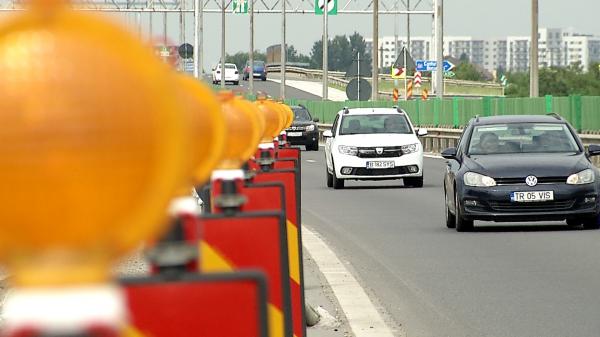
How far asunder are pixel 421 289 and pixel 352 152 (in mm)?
20172

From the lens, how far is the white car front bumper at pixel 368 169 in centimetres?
3338

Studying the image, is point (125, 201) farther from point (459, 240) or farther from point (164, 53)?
point (459, 240)

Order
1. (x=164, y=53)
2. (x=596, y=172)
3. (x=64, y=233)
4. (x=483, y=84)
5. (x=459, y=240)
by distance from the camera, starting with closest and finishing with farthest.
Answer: (x=64, y=233) → (x=164, y=53) → (x=459, y=240) → (x=596, y=172) → (x=483, y=84)

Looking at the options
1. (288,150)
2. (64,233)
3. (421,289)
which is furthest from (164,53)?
(288,150)

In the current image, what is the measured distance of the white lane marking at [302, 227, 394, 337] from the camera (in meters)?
10.7

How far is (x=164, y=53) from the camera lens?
2336mm

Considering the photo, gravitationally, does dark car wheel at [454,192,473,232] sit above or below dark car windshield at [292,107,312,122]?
below

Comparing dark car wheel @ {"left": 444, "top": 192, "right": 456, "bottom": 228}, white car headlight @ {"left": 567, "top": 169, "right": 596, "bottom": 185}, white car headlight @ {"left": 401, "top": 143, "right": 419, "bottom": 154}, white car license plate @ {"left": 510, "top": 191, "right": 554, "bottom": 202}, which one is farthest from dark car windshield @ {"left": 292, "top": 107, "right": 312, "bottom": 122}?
white car license plate @ {"left": 510, "top": 191, "right": 554, "bottom": 202}

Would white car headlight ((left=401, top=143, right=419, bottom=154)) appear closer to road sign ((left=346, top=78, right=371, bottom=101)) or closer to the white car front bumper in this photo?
the white car front bumper

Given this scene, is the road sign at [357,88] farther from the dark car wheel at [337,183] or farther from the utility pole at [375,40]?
the dark car wheel at [337,183]

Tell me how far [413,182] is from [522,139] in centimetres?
1226

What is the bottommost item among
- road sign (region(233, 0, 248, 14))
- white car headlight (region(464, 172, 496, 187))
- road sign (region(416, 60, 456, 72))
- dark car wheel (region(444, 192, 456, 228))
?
dark car wheel (region(444, 192, 456, 228))

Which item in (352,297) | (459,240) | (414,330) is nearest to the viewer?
(414,330)

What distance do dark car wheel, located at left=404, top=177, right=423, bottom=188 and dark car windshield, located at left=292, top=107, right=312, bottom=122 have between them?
1084 inches
